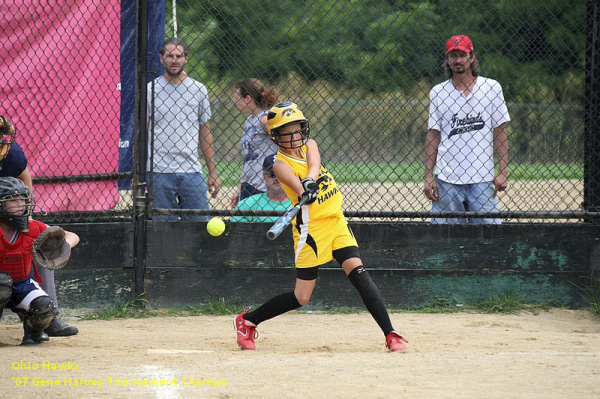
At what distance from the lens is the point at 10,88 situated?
6.22 meters

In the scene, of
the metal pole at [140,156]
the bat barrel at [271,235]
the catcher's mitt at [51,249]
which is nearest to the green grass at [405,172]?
the metal pole at [140,156]

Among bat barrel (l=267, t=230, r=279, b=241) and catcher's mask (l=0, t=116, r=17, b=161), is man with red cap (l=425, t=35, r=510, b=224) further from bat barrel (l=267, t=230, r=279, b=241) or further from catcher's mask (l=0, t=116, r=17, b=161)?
catcher's mask (l=0, t=116, r=17, b=161)

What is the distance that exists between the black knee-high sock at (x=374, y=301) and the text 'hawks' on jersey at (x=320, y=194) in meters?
0.42

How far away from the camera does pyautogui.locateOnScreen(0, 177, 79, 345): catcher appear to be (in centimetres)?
→ 499

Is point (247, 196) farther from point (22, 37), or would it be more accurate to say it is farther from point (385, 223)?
point (22, 37)

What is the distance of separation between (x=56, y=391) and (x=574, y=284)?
406 cm

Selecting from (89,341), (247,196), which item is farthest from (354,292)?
(89,341)

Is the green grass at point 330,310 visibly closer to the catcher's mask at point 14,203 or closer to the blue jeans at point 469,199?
the blue jeans at point 469,199

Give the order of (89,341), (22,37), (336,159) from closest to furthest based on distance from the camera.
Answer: (89,341)
(22,37)
(336,159)

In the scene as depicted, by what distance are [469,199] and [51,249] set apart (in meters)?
3.19

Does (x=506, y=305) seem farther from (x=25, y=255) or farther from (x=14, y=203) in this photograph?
(x=14, y=203)

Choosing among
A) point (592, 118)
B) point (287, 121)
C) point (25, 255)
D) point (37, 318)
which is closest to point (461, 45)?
point (592, 118)

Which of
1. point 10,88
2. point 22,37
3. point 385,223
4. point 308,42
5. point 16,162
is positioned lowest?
point 385,223

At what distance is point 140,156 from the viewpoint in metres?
6.27
